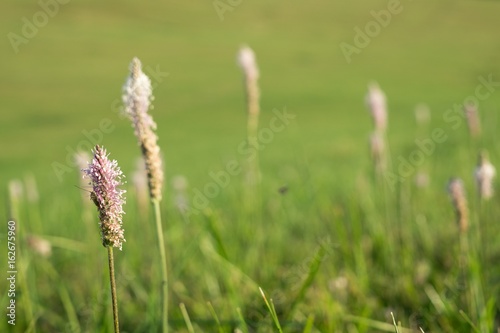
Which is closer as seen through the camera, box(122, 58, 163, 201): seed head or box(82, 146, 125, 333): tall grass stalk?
box(82, 146, 125, 333): tall grass stalk

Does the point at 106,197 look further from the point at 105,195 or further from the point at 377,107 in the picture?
the point at 377,107

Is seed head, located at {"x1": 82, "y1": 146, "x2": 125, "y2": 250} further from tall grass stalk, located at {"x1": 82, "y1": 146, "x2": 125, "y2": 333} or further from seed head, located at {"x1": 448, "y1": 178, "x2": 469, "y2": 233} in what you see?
seed head, located at {"x1": 448, "y1": 178, "x2": 469, "y2": 233}

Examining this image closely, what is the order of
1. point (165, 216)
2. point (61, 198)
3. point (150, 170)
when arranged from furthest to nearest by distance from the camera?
point (61, 198) → point (165, 216) → point (150, 170)

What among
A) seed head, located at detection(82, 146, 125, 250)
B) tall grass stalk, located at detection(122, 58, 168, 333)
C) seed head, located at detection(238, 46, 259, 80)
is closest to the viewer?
seed head, located at detection(82, 146, 125, 250)

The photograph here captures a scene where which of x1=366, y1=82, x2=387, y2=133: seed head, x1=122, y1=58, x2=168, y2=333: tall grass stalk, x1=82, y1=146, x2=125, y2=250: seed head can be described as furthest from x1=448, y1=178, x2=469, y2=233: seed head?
x1=82, y1=146, x2=125, y2=250: seed head

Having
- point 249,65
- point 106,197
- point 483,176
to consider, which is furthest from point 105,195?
point 249,65

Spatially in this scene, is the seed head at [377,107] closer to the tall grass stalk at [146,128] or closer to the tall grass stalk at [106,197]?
the tall grass stalk at [146,128]

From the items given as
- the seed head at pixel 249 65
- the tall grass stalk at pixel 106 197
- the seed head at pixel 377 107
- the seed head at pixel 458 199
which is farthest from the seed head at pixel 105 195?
the seed head at pixel 377 107

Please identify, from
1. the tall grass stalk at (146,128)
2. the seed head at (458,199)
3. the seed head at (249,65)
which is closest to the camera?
the tall grass stalk at (146,128)

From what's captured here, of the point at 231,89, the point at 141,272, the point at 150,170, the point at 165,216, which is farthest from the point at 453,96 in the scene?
the point at 150,170

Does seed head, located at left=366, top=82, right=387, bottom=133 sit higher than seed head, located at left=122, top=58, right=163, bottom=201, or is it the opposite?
seed head, located at left=366, top=82, right=387, bottom=133

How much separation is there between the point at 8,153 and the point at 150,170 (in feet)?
23.5

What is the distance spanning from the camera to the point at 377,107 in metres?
3.02

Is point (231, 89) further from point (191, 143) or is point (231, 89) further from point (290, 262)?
point (290, 262)
